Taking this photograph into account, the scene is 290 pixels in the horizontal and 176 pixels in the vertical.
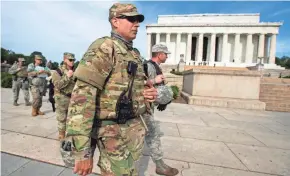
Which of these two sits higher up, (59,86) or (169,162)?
(59,86)

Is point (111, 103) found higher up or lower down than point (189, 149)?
higher up

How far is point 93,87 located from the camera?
1486 mm

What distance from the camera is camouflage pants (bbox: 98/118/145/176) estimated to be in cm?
165

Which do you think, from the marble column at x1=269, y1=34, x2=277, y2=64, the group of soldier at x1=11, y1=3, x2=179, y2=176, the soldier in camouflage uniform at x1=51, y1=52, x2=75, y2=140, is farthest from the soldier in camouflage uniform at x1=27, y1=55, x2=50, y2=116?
the marble column at x1=269, y1=34, x2=277, y2=64

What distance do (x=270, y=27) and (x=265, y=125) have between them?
5429 centimetres

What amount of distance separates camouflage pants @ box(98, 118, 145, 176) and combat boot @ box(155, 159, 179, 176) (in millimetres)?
1285

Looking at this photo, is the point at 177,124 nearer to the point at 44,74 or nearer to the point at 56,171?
the point at 56,171

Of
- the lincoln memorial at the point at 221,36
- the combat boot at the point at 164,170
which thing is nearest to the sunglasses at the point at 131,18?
the combat boot at the point at 164,170

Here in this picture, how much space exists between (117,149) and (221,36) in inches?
2341

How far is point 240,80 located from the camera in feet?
34.3

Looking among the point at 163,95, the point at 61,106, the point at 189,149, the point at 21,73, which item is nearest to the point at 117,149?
the point at 163,95

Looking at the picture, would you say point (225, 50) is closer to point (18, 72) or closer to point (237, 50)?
point (237, 50)

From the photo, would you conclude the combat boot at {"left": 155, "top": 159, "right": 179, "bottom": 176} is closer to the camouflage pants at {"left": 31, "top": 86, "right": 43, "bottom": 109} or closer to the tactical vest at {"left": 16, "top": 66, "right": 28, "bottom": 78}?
the camouflage pants at {"left": 31, "top": 86, "right": 43, "bottom": 109}

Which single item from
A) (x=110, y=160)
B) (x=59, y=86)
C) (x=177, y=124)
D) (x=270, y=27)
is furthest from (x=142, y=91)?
(x=270, y=27)
